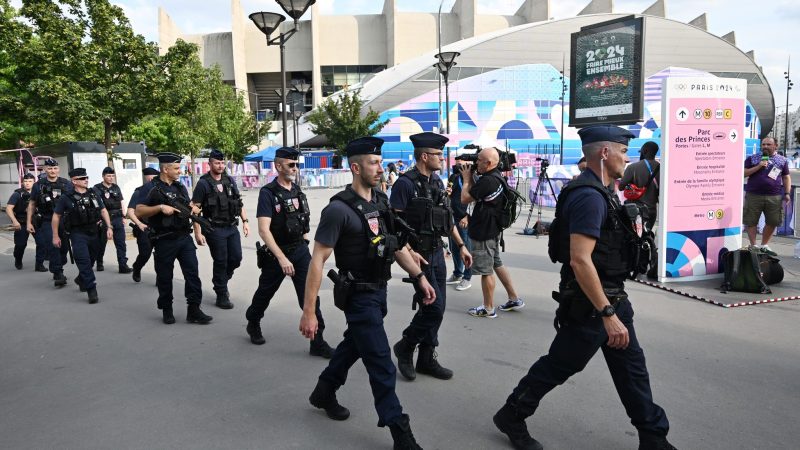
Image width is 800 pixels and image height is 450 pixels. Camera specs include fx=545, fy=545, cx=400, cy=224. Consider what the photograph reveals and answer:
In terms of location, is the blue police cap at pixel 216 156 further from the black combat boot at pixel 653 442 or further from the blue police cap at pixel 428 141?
the black combat boot at pixel 653 442

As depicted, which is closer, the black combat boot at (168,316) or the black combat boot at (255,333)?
the black combat boot at (255,333)

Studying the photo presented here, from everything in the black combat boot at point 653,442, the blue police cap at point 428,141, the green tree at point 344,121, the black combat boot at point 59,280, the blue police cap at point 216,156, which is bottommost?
the black combat boot at point 59,280

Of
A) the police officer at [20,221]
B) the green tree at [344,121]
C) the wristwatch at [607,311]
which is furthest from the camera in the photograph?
the green tree at [344,121]

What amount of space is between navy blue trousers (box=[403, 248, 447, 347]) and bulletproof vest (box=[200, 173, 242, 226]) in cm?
318

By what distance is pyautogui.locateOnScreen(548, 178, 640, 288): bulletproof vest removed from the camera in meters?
2.76

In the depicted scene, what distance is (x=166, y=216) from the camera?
5.79m

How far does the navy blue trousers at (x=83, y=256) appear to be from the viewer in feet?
23.0

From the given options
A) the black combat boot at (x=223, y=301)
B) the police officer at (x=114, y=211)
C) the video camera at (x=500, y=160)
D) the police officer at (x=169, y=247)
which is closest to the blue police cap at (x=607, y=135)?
the video camera at (x=500, y=160)

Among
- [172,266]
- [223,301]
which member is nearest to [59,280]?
[223,301]

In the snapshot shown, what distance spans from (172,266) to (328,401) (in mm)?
3200

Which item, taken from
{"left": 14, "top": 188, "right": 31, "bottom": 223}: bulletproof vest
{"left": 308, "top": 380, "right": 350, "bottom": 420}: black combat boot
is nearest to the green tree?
{"left": 14, "top": 188, "right": 31, "bottom": 223}: bulletproof vest

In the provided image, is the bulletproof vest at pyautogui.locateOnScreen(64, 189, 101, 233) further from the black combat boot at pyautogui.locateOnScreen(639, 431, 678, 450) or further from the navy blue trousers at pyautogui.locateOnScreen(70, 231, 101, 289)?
the black combat boot at pyautogui.locateOnScreen(639, 431, 678, 450)

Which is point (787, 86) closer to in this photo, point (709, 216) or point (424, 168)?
point (709, 216)

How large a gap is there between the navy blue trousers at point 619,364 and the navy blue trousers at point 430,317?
1241 mm
